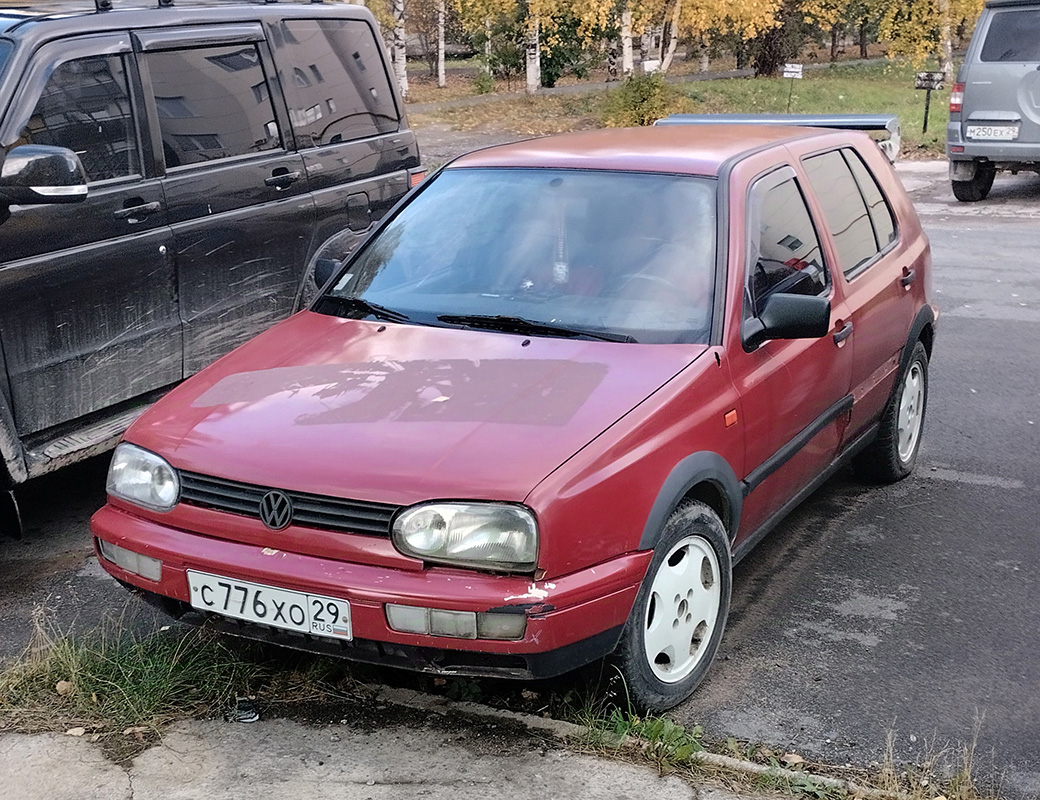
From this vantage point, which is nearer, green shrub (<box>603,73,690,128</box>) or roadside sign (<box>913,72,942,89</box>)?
roadside sign (<box>913,72,942,89</box>)

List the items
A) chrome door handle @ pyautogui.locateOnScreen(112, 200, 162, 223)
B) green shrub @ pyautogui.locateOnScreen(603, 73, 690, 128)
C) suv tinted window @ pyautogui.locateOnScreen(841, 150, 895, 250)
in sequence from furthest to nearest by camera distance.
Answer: green shrub @ pyautogui.locateOnScreen(603, 73, 690, 128) < suv tinted window @ pyautogui.locateOnScreen(841, 150, 895, 250) < chrome door handle @ pyautogui.locateOnScreen(112, 200, 162, 223)

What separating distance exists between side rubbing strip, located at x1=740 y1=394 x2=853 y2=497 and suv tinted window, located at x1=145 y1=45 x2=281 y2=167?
294 cm

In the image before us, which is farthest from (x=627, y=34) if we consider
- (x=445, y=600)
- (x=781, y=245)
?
(x=445, y=600)

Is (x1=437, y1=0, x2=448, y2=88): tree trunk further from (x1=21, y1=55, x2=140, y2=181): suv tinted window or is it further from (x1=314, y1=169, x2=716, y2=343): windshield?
(x1=314, y1=169, x2=716, y2=343): windshield

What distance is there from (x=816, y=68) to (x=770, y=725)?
42.2 m

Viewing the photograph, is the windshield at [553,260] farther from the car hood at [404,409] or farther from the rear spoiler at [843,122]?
the rear spoiler at [843,122]

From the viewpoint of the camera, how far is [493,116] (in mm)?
28797

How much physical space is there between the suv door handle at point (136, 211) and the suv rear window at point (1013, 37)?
39.4 ft

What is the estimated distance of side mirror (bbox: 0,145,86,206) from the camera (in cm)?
447

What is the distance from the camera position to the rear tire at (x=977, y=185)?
15242 millimetres

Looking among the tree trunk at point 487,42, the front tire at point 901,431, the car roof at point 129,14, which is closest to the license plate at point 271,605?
the car roof at point 129,14

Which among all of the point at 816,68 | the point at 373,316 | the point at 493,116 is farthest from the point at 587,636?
the point at 816,68

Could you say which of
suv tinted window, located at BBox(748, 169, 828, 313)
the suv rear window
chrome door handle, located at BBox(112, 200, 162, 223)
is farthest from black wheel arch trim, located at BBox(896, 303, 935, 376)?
the suv rear window

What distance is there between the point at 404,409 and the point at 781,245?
1.71 meters
